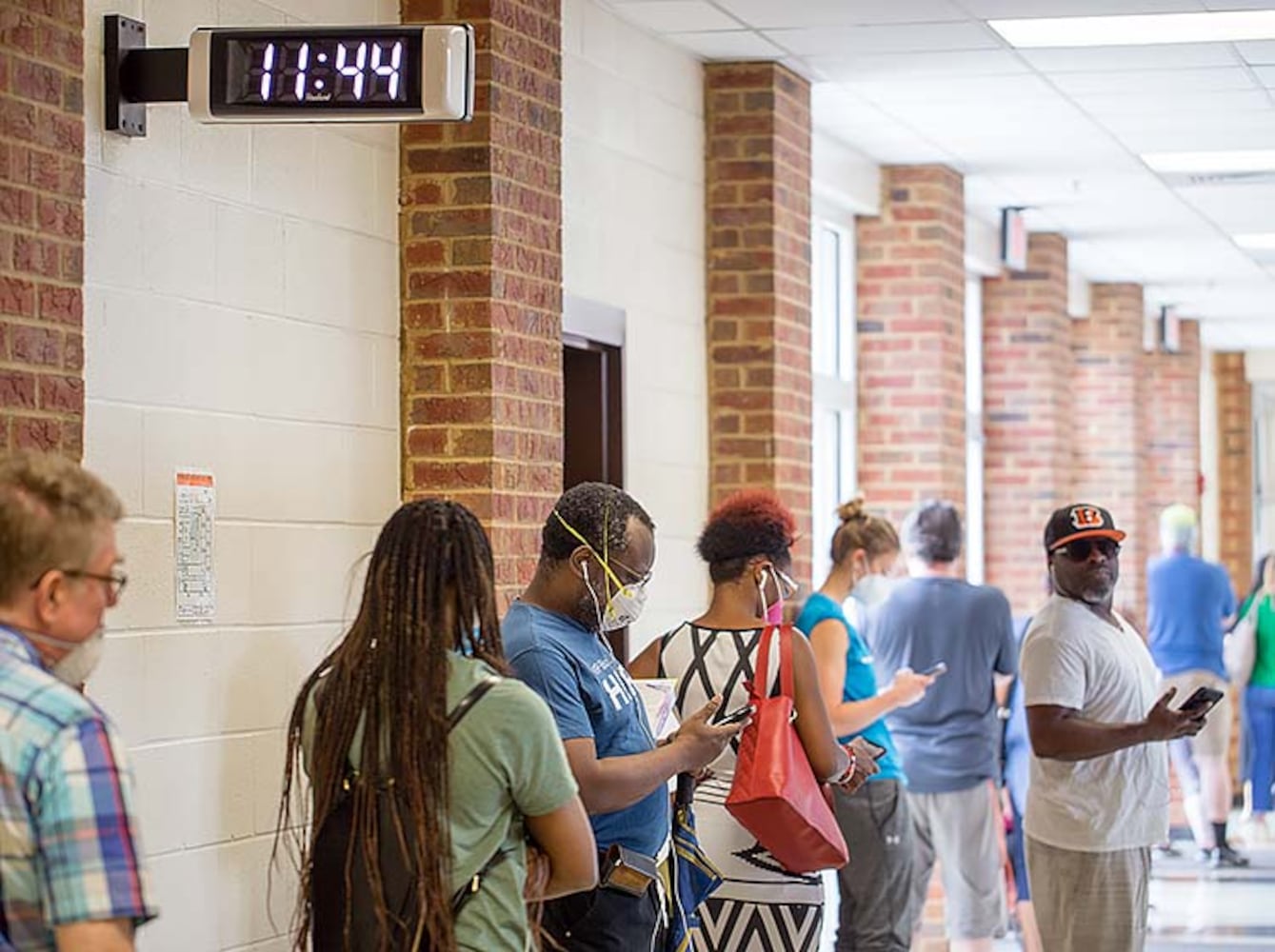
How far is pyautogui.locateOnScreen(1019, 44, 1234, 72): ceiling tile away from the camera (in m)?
8.08

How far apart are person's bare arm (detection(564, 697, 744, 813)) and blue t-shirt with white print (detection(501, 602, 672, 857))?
4cm

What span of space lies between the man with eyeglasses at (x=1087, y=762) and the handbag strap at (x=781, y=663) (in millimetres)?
1021

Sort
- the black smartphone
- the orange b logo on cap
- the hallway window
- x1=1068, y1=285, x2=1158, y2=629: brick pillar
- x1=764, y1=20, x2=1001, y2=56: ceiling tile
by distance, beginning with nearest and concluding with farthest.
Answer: the black smartphone
the orange b logo on cap
x1=764, y1=20, x2=1001, y2=56: ceiling tile
the hallway window
x1=1068, y1=285, x2=1158, y2=629: brick pillar

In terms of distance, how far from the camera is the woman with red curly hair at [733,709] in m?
5.07

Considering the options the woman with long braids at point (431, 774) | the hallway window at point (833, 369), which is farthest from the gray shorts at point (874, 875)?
the hallway window at point (833, 369)

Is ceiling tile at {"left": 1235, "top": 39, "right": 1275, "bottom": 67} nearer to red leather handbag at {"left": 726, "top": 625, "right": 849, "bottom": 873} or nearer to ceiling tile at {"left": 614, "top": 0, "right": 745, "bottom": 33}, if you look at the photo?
ceiling tile at {"left": 614, "top": 0, "right": 745, "bottom": 33}

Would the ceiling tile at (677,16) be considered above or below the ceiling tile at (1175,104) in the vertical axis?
above

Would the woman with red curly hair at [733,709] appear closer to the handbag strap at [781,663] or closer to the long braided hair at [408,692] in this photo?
the handbag strap at [781,663]

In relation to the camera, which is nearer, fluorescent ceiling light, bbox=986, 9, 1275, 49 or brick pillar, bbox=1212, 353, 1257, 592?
fluorescent ceiling light, bbox=986, 9, 1275, 49

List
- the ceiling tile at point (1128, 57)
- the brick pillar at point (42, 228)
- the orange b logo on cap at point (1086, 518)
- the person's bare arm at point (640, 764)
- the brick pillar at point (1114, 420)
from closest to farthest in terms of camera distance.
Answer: the person's bare arm at point (640, 764) → the brick pillar at point (42, 228) → the orange b logo on cap at point (1086, 518) → the ceiling tile at point (1128, 57) → the brick pillar at point (1114, 420)

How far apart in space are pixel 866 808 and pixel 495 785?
11.2ft

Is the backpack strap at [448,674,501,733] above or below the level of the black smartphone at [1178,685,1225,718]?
above

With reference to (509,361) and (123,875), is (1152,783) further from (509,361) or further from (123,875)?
(123,875)

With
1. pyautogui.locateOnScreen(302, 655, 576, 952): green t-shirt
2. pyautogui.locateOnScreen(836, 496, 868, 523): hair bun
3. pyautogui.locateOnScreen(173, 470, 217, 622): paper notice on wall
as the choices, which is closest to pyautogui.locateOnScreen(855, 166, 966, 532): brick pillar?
pyautogui.locateOnScreen(836, 496, 868, 523): hair bun
